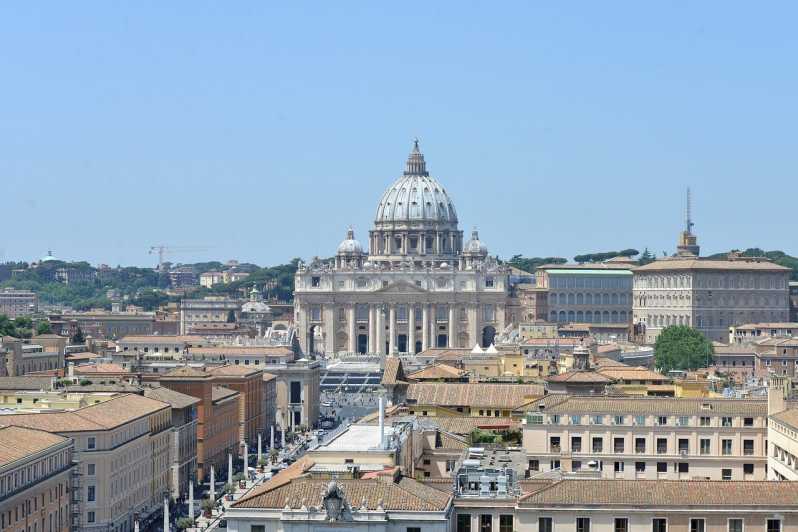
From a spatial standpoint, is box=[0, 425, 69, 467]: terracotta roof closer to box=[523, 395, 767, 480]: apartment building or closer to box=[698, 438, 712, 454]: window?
box=[523, 395, 767, 480]: apartment building

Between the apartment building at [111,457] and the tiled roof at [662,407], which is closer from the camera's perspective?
the tiled roof at [662,407]

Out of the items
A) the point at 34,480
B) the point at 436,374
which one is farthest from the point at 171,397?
the point at 34,480

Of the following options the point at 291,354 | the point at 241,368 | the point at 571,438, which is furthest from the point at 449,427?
the point at 291,354

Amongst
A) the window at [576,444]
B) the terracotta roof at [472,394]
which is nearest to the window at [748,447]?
the window at [576,444]

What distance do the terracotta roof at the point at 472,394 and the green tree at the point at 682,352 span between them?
245 ft

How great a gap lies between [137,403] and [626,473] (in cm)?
2765

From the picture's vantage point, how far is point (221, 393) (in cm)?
10631

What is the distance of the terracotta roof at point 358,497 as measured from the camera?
38969mm

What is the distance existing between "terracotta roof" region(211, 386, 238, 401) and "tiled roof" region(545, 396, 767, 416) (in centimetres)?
4093

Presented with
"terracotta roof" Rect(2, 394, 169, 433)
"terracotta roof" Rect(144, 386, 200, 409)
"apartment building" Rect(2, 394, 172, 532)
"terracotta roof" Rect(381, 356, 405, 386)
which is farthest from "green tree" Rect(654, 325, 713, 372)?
"apartment building" Rect(2, 394, 172, 532)

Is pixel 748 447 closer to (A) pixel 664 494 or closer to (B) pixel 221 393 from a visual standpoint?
(A) pixel 664 494

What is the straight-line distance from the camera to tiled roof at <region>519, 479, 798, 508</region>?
133 ft

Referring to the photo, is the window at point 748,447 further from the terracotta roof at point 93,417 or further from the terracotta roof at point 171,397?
the terracotta roof at point 171,397

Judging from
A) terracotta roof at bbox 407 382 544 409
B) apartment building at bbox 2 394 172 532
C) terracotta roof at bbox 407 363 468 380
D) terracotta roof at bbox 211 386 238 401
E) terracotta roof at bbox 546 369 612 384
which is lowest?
apartment building at bbox 2 394 172 532
